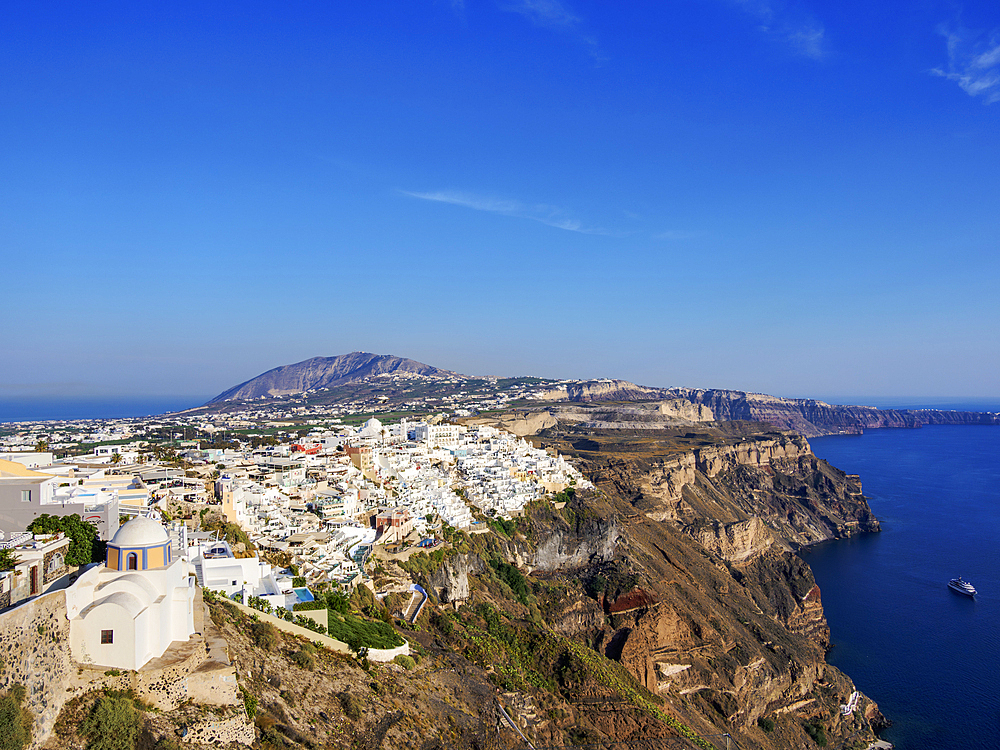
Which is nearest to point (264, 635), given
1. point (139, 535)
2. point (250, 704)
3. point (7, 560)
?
point (250, 704)

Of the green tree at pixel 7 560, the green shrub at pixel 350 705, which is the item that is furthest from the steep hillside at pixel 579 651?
the green tree at pixel 7 560

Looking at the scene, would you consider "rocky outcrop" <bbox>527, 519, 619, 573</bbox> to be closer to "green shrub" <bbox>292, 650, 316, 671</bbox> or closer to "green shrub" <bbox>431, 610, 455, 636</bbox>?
"green shrub" <bbox>431, 610, 455, 636</bbox>

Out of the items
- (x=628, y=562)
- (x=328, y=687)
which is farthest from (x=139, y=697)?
(x=628, y=562)

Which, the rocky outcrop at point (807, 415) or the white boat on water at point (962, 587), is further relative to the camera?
the rocky outcrop at point (807, 415)

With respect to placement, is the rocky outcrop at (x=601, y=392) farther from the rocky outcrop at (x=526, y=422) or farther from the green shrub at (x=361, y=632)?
the green shrub at (x=361, y=632)

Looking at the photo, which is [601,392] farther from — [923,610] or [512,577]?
[512,577]

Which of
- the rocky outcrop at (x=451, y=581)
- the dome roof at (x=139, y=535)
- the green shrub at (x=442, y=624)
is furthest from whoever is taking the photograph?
the rocky outcrop at (x=451, y=581)

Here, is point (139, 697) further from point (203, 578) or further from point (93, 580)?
point (203, 578)
